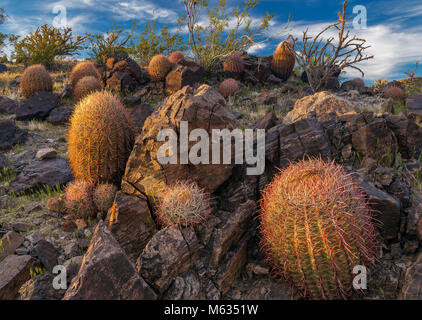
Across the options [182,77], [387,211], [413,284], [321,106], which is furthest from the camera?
[182,77]

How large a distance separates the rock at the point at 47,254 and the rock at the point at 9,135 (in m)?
5.68

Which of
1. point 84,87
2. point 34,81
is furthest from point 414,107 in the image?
point 34,81

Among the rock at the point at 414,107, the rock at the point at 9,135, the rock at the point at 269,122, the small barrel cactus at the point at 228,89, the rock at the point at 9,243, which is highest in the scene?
the small barrel cactus at the point at 228,89

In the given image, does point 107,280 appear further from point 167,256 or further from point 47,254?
point 47,254

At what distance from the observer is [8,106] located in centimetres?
1127

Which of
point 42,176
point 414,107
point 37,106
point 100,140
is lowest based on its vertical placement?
point 42,176

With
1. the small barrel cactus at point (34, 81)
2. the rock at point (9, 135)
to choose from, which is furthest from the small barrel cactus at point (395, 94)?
the small barrel cactus at point (34, 81)

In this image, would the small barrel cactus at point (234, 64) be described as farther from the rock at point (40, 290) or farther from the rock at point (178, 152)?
the rock at point (40, 290)

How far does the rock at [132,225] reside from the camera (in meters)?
3.97

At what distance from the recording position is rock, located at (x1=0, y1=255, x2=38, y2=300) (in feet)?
10.7

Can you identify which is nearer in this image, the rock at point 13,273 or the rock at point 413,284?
the rock at point 413,284

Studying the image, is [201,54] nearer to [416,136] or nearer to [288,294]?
[416,136]

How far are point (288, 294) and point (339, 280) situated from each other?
0.60 m

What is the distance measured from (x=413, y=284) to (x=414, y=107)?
24.9 ft
